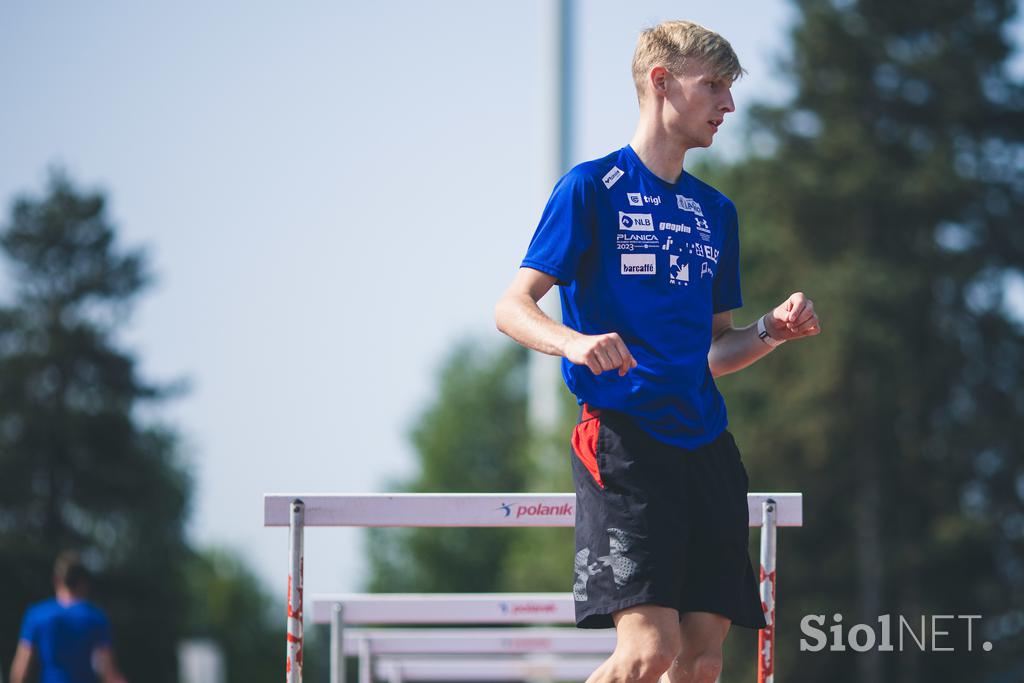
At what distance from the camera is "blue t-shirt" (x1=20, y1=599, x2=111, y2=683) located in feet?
33.3

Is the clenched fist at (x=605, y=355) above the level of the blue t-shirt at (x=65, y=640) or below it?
above

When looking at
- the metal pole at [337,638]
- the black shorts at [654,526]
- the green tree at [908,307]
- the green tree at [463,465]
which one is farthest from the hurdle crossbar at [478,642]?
the green tree at [463,465]

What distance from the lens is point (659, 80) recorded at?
4.61 metres

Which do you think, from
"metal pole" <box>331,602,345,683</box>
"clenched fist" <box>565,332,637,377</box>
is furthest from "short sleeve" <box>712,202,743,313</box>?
"metal pole" <box>331,602,345,683</box>

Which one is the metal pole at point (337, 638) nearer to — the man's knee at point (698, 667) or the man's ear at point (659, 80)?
the man's knee at point (698, 667)

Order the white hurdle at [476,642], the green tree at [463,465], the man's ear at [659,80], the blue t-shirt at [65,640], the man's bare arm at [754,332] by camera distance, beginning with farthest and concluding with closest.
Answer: the green tree at [463,465] < the blue t-shirt at [65,640] < the white hurdle at [476,642] < the man's bare arm at [754,332] < the man's ear at [659,80]

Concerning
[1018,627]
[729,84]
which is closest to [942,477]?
[1018,627]

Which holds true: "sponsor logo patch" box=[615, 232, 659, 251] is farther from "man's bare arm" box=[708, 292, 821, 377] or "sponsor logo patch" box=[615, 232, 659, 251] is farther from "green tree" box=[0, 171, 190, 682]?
"green tree" box=[0, 171, 190, 682]

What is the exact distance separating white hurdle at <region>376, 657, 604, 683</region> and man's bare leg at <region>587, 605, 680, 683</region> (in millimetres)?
6391

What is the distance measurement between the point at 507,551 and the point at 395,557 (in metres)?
5.74

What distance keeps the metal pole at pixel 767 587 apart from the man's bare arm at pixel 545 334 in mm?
1076

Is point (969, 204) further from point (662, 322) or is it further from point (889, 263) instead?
point (662, 322)

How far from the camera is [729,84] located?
15.1ft

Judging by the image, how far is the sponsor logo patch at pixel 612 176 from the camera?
179 inches
